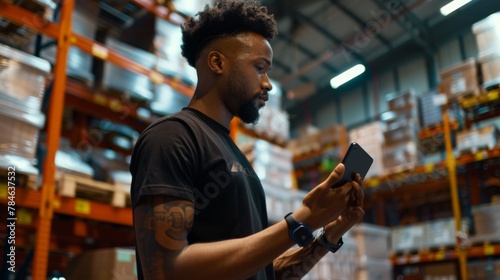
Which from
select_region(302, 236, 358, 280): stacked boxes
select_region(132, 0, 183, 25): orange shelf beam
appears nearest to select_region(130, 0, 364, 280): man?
select_region(132, 0, 183, 25): orange shelf beam

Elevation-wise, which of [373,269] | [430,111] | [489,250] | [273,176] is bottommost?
A: [373,269]

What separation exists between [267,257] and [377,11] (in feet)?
37.8

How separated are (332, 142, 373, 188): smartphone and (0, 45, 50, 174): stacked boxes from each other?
3.06 meters

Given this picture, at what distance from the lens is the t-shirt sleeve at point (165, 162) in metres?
1.31

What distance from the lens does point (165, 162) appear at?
4.43ft

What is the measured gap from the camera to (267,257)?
51.1 inches

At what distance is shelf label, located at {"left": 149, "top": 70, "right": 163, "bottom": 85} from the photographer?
5.45 meters

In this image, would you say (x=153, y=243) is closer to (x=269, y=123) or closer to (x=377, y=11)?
(x=269, y=123)

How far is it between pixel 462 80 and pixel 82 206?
5726 millimetres

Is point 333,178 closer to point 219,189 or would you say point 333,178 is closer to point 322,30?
point 219,189

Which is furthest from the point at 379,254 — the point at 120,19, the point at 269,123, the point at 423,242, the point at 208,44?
the point at 208,44

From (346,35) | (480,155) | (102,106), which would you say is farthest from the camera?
(346,35)

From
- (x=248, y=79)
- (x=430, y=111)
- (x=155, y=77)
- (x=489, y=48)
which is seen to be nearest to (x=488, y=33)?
(x=489, y=48)

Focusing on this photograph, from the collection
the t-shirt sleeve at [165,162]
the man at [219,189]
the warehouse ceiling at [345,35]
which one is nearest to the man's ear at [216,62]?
the man at [219,189]
